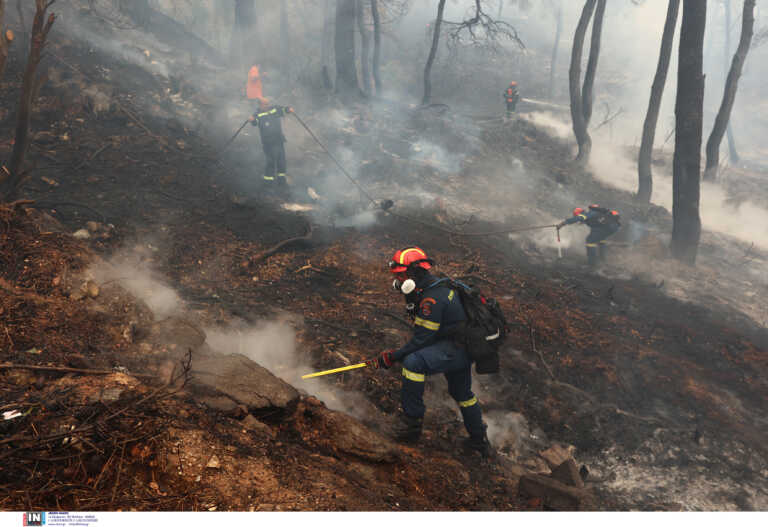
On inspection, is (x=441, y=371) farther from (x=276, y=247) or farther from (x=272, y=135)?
(x=272, y=135)

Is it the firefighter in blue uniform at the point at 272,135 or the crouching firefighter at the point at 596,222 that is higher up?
the firefighter in blue uniform at the point at 272,135

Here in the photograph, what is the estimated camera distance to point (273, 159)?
406 inches

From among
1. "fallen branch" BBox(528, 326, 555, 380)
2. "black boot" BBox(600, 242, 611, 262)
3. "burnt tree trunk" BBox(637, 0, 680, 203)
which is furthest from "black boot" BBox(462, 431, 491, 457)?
"burnt tree trunk" BBox(637, 0, 680, 203)

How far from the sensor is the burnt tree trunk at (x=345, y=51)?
633 inches

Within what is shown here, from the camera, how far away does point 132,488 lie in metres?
2.30

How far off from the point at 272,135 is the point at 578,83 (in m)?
10.3

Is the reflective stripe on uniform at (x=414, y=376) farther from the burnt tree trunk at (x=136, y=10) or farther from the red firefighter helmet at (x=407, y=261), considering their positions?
the burnt tree trunk at (x=136, y=10)

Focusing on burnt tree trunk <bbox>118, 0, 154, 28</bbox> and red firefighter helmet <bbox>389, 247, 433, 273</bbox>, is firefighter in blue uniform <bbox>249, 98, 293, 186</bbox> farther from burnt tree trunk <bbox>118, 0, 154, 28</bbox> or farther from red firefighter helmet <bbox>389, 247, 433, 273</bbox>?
burnt tree trunk <bbox>118, 0, 154, 28</bbox>

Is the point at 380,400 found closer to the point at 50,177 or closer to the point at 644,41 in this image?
the point at 50,177

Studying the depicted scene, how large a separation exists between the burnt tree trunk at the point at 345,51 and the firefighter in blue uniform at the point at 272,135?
6.67 m

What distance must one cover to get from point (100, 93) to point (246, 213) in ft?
17.5

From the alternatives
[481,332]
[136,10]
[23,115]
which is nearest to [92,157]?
[23,115]

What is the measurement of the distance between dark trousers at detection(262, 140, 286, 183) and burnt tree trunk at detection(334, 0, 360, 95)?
22.8ft

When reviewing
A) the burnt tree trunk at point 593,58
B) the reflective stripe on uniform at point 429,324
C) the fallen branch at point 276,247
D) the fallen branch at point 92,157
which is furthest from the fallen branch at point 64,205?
Result: the burnt tree trunk at point 593,58
